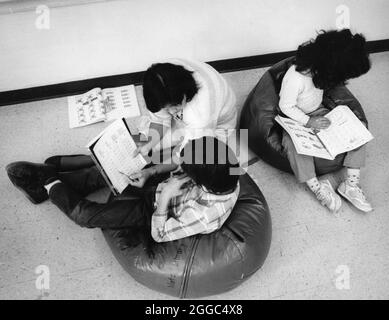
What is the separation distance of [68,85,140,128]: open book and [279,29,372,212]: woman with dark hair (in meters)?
0.99

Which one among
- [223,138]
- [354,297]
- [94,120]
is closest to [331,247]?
[354,297]

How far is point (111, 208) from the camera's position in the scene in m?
1.60

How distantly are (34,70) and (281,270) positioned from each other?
73.0 inches

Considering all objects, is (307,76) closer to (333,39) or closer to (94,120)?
(333,39)

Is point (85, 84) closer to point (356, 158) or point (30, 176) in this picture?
point (30, 176)

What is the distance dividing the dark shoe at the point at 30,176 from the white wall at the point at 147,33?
719 millimetres

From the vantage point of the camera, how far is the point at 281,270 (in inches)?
69.1

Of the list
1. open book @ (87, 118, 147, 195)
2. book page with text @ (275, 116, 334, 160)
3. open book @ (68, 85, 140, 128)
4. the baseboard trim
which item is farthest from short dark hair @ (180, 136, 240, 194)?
the baseboard trim

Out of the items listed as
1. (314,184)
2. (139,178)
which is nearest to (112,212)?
(139,178)

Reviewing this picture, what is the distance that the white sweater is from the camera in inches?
71.0

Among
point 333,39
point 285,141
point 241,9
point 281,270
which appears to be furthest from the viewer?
point 241,9

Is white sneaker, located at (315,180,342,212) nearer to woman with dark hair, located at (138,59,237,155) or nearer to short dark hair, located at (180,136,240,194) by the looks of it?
woman with dark hair, located at (138,59,237,155)

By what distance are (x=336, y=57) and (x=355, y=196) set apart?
0.75 metres
